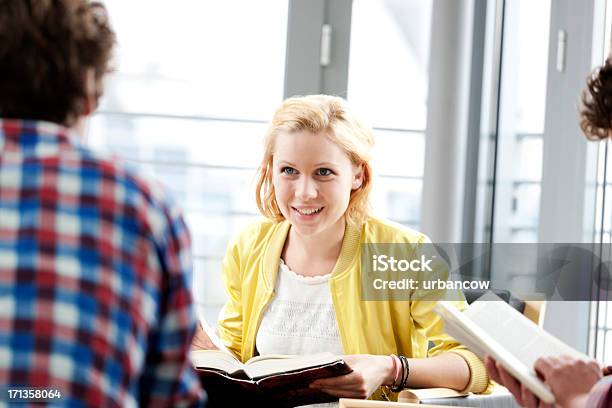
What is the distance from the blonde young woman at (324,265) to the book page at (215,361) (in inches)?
10.1

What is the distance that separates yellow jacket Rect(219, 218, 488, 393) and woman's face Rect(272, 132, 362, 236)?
0.39 feet

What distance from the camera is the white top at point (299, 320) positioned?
7.24 feet

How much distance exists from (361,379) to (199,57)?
211cm

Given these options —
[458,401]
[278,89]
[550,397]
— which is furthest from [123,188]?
[278,89]

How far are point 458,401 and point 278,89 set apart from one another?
2.00 metres

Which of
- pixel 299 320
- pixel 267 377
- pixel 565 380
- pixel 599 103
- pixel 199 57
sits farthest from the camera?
pixel 199 57

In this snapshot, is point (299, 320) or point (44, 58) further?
point (299, 320)

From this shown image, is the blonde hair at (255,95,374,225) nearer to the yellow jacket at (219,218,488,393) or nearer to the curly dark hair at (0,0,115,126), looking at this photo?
the yellow jacket at (219,218,488,393)

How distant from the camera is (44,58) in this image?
982 mm

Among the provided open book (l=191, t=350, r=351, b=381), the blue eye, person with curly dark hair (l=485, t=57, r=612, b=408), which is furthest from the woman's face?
person with curly dark hair (l=485, t=57, r=612, b=408)

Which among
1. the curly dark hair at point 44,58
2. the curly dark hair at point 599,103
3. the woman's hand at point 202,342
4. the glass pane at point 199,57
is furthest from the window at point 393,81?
the curly dark hair at point 44,58

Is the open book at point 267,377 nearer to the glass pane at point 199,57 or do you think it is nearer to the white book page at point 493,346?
the white book page at point 493,346

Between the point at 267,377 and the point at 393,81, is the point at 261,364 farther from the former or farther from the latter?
the point at 393,81

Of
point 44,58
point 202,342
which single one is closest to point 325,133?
point 202,342
